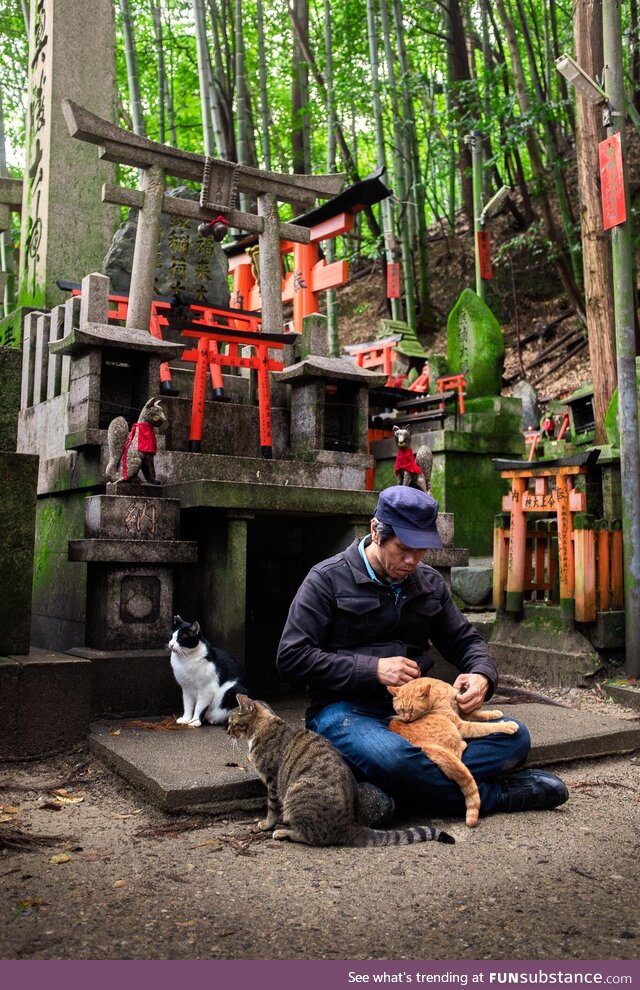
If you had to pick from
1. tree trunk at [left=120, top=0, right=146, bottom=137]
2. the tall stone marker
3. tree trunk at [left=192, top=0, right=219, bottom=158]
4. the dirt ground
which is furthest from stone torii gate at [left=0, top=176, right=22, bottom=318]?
the dirt ground

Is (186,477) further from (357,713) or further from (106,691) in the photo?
(357,713)

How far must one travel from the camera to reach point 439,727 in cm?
388

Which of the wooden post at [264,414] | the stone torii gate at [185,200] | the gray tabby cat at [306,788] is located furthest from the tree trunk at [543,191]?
the gray tabby cat at [306,788]

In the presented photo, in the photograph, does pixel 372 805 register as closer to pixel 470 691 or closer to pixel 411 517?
pixel 470 691

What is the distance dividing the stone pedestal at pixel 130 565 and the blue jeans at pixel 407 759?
1965 mm

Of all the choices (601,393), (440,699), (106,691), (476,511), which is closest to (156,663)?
(106,691)

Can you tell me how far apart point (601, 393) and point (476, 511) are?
9.08 feet

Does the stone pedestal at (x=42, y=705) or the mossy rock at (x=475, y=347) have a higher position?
the mossy rock at (x=475, y=347)

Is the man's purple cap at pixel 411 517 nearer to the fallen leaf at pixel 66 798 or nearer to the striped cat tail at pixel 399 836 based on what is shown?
the striped cat tail at pixel 399 836

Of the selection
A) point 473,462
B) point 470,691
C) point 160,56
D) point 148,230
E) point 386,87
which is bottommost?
point 470,691

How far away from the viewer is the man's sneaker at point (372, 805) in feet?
12.5

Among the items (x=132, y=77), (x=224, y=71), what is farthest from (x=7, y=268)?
(x=224, y=71)

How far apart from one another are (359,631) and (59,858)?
1.64 metres

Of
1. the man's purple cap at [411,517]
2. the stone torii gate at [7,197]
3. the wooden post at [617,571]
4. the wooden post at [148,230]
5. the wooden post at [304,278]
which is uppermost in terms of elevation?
the stone torii gate at [7,197]
